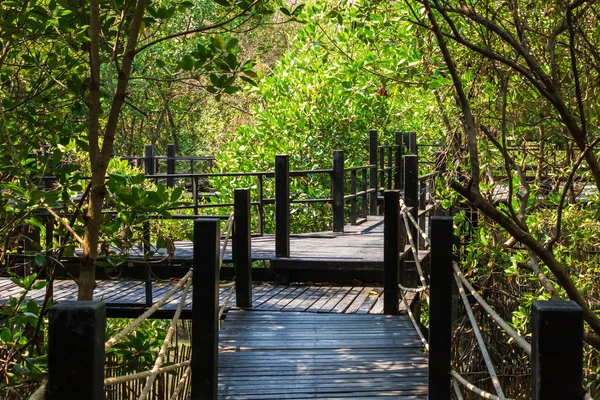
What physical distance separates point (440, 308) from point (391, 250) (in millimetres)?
2521

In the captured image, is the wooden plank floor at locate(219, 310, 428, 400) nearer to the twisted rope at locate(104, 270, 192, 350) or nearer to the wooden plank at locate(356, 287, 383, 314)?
the wooden plank at locate(356, 287, 383, 314)

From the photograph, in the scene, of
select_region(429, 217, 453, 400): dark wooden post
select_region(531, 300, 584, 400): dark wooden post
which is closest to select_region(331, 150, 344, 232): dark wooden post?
select_region(429, 217, 453, 400): dark wooden post

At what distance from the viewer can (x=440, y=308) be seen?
4.44 meters

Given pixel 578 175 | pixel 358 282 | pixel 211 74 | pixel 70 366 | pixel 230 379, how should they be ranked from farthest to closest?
1. pixel 358 282
2. pixel 578 175
3. pixel 230 379
4. pixel 211 74
5. pixel 70 366

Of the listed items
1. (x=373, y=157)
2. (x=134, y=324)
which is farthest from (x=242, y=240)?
(x=373, y=157)

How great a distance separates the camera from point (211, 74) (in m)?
4.50

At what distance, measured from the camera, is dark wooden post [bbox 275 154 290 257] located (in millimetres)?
9109

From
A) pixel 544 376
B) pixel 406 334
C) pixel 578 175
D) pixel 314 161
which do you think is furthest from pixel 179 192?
pixel 314 161

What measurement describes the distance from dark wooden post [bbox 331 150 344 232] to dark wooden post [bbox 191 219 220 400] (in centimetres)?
669

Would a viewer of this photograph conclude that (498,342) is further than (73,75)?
Yes

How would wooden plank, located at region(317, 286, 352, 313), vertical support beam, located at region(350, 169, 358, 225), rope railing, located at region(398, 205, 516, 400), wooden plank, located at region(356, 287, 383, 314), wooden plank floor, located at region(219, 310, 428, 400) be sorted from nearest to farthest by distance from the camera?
rope railing, located at region(398, 205, 516, 400), wooden plank floor, located at region(219, 310, 428, 400), wooden plank, located at region(356, 287, 383, 314), wooden plank, located at region(317, 286, 352, 313), vertical support beam, located at region(350, 169, 358, 225)

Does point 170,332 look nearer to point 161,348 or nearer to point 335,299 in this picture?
point 161,348

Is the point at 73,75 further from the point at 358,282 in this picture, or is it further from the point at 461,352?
the point at 461,352

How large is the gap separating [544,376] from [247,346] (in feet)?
12.4
